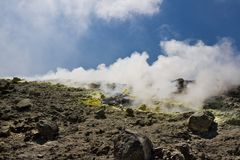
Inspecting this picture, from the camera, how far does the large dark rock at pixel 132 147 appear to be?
2906 cm

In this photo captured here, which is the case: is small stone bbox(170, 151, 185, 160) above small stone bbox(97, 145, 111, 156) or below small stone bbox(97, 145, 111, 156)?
below

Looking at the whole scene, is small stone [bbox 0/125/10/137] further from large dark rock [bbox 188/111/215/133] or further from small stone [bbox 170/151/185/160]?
large dark rock [bbox 188/111/215/133]

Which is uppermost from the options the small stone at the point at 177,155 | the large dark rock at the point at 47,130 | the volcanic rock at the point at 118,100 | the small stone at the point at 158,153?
the volcanic rock at the point at 118,100

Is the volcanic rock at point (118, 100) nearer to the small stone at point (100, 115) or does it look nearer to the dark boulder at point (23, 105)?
the small stone at point (100, 115)

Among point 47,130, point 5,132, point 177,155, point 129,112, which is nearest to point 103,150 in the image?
point 177,155

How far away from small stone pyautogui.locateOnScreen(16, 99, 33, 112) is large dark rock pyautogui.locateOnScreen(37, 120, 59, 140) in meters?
5.98

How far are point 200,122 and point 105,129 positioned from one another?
638 centimetres

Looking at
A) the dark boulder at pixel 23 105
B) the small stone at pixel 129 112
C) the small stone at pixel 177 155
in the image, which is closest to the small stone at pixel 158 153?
the small stone at pixel 177 155

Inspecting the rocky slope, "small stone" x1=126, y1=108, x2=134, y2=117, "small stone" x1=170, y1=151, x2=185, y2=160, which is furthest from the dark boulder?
"small stone" x1=170, y1=151, x2=185, y2=160

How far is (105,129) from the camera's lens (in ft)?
119

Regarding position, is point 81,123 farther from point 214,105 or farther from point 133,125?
point 214,105

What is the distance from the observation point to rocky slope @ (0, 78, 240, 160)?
30.5m

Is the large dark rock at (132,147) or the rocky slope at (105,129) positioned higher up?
the rocky slope at (105,129)

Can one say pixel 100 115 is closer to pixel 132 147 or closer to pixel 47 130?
pixel 47 130
